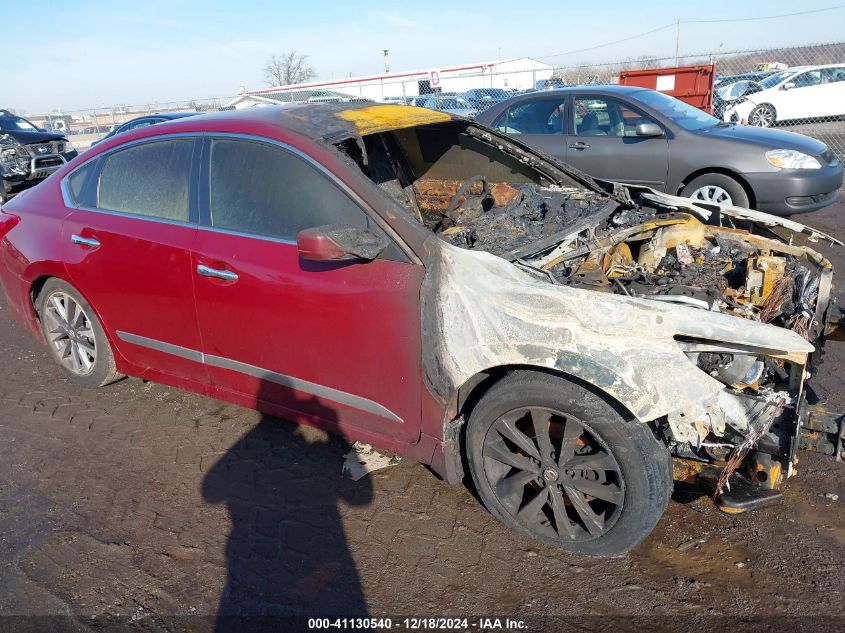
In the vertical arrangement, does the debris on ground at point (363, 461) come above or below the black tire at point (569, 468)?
below

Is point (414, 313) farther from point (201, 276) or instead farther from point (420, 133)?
point (420, 133)

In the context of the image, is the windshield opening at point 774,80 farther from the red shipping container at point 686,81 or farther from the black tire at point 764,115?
the red shipping container at point 686,81

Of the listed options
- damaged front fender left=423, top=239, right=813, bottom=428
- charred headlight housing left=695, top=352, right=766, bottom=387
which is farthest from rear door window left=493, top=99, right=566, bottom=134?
charred headlight housing left=695, top=352, right=766, bottom=387

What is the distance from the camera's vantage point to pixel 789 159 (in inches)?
273

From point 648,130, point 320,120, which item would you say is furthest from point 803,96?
point 320,120

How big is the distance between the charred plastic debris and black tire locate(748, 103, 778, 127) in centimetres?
1581

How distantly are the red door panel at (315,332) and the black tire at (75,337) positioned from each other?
43.4 inches

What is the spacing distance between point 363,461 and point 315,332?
A: 83cm

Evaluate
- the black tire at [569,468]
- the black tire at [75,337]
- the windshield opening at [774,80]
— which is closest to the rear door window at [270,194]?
the black tire at [569,468]

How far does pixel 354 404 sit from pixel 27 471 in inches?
75.6

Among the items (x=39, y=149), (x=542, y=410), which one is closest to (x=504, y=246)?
(x=542, y=410)

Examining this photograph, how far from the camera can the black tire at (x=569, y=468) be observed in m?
2.39

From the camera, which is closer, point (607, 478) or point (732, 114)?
point (607, 478)

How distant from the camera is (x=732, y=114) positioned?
16.0 metres
